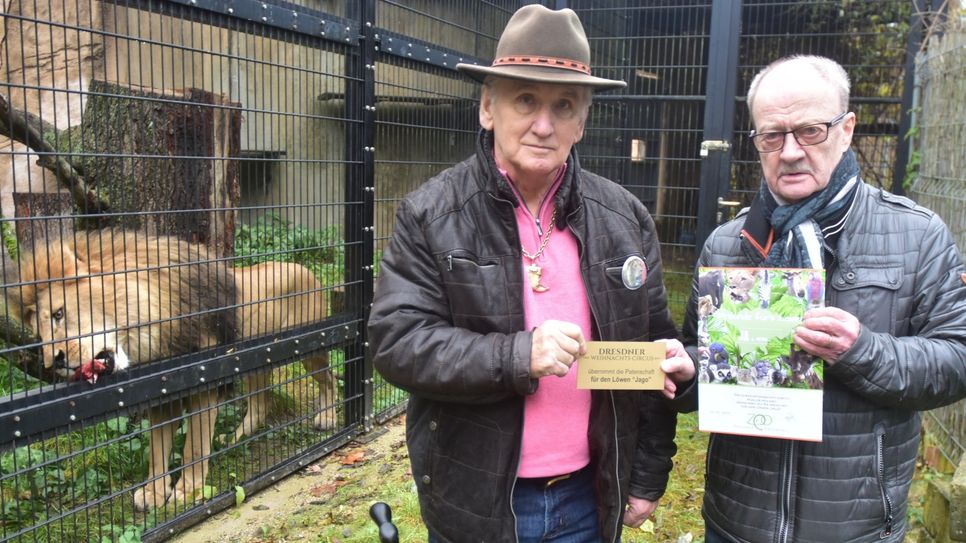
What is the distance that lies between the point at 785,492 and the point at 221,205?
3163 millimetres

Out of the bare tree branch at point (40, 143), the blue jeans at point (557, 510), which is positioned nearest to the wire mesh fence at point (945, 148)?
the blue jeans at point (557, 510)

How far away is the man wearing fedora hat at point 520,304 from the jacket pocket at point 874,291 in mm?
428

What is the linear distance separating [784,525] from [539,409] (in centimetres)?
68

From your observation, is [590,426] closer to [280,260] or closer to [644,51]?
[280,260]

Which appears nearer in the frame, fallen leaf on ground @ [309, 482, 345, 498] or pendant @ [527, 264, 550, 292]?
pendant @ [527, 264, 550, 292]

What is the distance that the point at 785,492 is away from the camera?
1.89 m

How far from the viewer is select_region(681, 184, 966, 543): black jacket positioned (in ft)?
5.93

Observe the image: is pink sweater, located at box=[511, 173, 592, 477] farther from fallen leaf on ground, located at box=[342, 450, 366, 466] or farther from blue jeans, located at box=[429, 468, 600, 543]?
fallen leaf on ground, located at box=[342, 450, 366, 466]

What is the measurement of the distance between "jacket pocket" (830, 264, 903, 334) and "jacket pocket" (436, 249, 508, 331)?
0.85m

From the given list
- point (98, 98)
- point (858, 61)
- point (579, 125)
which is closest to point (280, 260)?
point (98, 98)

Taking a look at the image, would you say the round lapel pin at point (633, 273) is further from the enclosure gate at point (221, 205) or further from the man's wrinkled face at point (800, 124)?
the enclosure gate at point (221, 205)

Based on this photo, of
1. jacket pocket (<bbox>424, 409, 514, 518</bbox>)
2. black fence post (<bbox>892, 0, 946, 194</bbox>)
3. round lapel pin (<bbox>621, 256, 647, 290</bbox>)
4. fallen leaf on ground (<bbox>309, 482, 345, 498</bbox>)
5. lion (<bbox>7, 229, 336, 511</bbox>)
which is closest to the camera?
jacket pocket (<bbox>424, 409, 514, 518</bbox>)

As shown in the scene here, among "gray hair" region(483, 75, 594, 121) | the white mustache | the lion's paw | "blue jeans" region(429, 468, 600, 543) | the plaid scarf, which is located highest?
"gray hair" region(483, 75, 594, 121)

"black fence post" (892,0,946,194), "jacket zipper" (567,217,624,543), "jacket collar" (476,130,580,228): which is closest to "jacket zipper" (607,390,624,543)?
"jacket zipper" (567,217,624,543)
